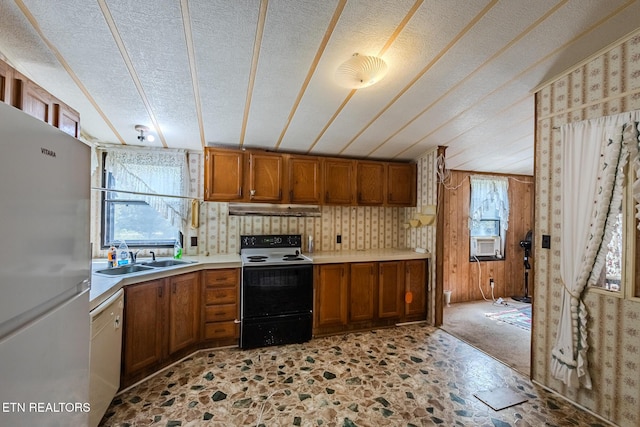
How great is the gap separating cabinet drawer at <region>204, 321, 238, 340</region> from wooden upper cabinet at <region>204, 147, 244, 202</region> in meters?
1.37

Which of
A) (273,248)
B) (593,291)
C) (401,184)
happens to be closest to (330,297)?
(273,248)

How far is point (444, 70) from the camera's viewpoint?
203cm

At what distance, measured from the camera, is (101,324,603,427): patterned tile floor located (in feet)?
6.12

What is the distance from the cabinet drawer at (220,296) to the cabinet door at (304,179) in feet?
4.16

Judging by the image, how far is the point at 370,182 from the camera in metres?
3.72

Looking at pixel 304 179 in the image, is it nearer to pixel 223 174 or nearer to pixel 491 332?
pixel 223 174

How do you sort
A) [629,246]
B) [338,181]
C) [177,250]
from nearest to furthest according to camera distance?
[629,246]
[177,250]
[338,181]

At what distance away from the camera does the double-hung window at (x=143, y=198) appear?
10.0 ft

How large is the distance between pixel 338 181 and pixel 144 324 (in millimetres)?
2565

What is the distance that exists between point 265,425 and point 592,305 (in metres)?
2.46

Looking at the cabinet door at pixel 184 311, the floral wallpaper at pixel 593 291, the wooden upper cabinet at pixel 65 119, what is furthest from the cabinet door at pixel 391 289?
the wooden upper cabinet at pixel 65 119

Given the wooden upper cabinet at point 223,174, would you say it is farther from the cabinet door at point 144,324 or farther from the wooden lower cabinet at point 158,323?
the cabinet door at point 144,324

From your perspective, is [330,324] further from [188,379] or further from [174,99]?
[174,99]

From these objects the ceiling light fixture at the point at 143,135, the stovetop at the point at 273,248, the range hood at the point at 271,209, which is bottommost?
the stovetop at the point at 273,248
